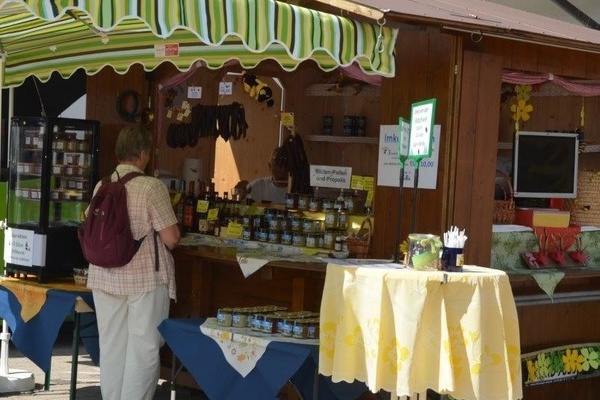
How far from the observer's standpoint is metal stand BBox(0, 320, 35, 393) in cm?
818

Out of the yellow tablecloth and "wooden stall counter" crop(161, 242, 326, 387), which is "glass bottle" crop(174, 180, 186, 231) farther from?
the yellow tablecloth

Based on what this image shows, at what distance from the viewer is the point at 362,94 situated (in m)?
11.0

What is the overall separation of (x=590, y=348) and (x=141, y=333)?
124 inches

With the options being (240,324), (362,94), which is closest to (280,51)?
(240,324)

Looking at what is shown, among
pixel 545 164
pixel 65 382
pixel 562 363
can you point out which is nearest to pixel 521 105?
pixel 545 164

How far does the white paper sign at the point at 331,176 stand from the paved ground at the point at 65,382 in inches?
79.3

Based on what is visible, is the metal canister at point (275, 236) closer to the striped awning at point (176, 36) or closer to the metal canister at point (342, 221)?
the metal canister at point (342, 221)

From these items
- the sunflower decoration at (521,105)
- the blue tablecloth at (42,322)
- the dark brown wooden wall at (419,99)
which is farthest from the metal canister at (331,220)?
the sunflower decoration at (521,105)

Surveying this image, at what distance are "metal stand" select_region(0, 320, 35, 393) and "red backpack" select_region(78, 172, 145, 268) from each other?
69.1 inches

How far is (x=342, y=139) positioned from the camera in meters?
11.1

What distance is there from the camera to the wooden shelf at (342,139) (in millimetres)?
10898

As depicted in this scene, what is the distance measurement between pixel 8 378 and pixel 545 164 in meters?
4.21

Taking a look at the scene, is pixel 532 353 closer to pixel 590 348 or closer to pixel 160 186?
pixel 590 348

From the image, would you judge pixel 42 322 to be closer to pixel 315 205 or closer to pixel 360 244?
pixel 315 205
